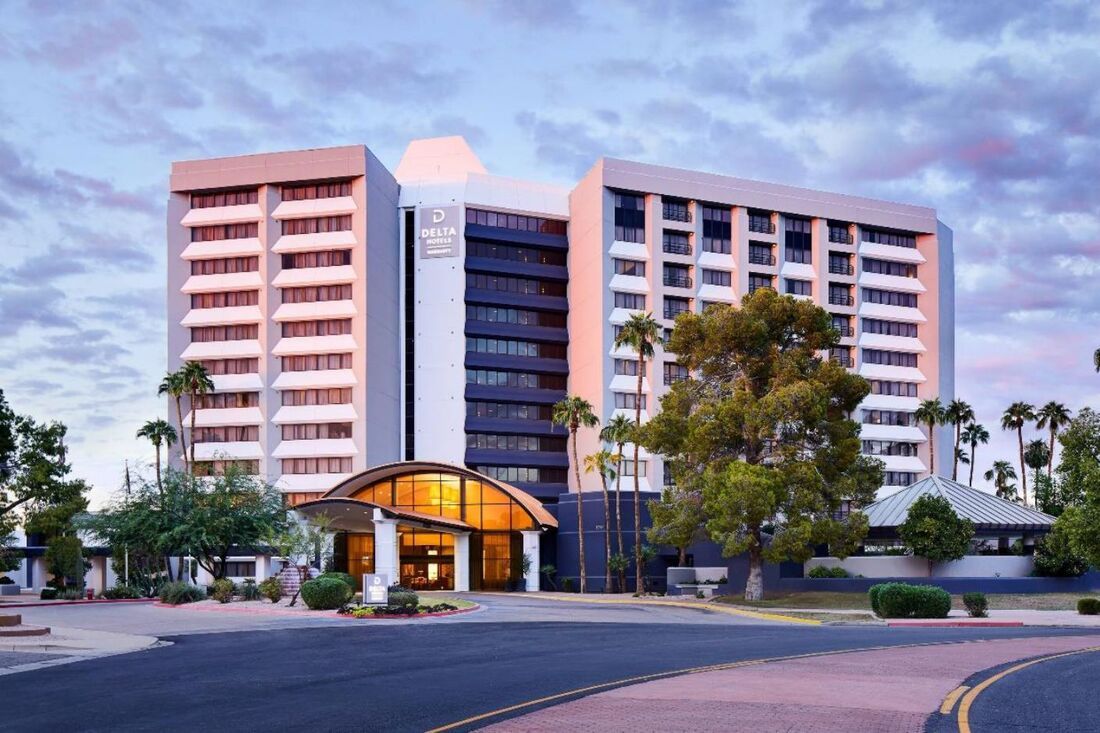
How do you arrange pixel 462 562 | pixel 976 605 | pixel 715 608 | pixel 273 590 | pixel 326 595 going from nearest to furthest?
pixel 976 605
pixel 326 595
pixel 273 590
pixel 715 608
pixel 462 562

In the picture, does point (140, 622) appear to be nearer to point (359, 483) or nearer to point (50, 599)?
point (50, 599)

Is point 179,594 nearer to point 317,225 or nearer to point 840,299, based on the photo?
point 317,225

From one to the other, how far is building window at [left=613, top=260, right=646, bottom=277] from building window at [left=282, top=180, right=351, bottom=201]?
2416cm

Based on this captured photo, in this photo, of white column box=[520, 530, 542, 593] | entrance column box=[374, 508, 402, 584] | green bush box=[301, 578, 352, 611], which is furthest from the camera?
white column box=[520, 530, 542, 593]

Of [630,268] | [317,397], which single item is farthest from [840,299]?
[317,397]

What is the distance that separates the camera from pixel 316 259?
99.2 metres

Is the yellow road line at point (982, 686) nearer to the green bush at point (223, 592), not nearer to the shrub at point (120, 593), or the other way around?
the green bush at point (223, 592)

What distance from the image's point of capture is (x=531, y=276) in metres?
104

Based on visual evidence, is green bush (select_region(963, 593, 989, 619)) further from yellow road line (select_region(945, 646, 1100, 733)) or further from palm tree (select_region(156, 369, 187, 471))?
palm tree (select_region(156, 369, 187, 471))

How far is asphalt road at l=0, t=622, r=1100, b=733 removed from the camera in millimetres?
15398

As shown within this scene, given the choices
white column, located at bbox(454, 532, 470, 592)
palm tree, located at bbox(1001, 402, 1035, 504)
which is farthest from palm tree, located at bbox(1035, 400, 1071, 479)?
white column, located at bbox(454, 532, 470, 592)

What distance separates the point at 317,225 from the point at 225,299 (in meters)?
10.6

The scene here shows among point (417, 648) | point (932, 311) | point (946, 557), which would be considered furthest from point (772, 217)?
point (417, 648)

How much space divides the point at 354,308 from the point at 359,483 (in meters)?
21.7
